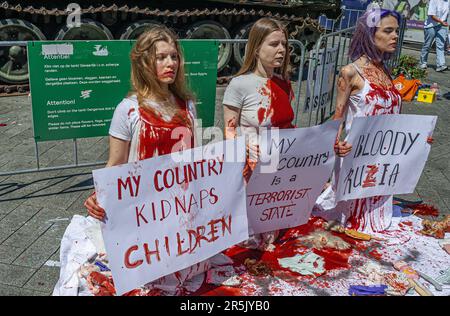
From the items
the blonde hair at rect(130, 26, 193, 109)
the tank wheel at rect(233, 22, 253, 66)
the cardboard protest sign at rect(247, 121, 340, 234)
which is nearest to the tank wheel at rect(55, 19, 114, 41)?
the tank wheel at rect(233, 22, 253, 66)

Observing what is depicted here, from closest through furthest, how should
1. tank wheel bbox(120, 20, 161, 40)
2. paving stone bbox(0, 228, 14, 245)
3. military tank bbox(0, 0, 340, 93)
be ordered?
paving stone bbox(0, 228, 14, 245), military tank bbox(0, 0, 340, 93), tank wheel bbox(120, 20, 161, 40)

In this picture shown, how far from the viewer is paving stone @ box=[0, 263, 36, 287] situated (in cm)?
359

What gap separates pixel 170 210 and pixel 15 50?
22.6 ft

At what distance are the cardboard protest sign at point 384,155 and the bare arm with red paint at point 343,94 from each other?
0.25ft

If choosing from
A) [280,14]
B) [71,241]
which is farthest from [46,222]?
[280,14]

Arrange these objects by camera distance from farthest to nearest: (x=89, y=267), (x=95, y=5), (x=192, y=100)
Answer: (x=95, y=5) < (x=89, y=267) < (x=192, y=100)

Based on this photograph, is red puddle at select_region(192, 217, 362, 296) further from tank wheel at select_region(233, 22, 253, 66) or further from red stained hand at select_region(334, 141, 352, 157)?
tank wheel at select_region(233, 22, 253, 66)

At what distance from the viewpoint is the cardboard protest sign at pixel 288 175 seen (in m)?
3.72

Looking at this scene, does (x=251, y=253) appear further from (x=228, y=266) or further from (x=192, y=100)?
(x=192, y=100)

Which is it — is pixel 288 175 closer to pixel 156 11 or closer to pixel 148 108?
pixel 148 108

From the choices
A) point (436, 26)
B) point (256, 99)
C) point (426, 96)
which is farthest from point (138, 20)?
point (436, 26)

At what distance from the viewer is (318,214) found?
4.69 meters

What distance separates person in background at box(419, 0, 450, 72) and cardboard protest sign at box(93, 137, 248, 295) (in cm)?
1055

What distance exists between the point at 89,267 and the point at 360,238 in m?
2.27
